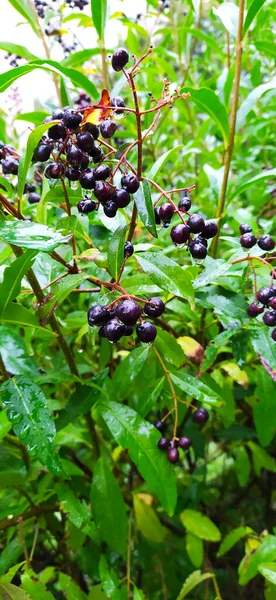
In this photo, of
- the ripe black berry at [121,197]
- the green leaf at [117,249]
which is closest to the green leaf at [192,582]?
the green leaf at [117,249]

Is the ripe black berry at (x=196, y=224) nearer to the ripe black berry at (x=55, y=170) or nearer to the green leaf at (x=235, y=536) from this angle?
the ripe black berry at (x=55, y=170)

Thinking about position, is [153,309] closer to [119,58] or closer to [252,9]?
[119,58]

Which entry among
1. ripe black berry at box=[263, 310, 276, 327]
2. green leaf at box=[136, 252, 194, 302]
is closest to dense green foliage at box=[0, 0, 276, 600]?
green leaf at box=[136, 252, 194, 302]

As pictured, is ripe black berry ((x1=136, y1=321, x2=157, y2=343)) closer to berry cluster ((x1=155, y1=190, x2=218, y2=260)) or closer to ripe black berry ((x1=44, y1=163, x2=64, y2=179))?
berry cluster ((x1=155, y1=190, x2=218, y2=260))

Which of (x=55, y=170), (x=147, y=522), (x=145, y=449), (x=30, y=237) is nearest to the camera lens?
(x=30, y=237)

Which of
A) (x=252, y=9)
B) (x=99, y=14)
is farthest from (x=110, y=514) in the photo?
(x=99, y=14)

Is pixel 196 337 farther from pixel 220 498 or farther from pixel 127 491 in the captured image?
pixel 220 498
